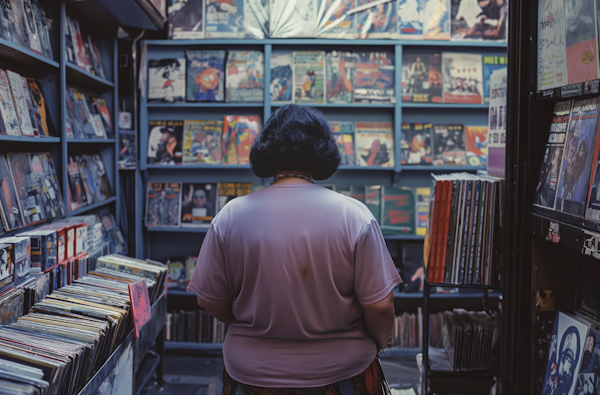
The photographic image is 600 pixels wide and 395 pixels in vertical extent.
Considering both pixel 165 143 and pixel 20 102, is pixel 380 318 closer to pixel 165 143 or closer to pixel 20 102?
pixel 20 102

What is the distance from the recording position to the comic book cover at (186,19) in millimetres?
3477

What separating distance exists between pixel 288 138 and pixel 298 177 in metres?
0.11

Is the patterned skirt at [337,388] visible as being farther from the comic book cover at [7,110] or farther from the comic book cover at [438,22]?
the comic book cover at [438,22]

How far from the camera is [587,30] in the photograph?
3.72 ft

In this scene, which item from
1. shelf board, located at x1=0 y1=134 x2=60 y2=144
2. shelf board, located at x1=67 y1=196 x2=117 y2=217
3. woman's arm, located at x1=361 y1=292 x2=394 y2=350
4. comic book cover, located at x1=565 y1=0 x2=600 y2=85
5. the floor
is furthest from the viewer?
the floor

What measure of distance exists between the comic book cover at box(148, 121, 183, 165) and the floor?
145 cm

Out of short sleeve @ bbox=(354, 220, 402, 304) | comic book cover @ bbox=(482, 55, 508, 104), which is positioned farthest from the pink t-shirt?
comic book cover @ bbox=(482, 55, 508, 104)

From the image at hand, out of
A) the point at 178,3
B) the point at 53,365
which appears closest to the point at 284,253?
the point at 53,365

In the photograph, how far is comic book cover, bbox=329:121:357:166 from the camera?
3.55 m

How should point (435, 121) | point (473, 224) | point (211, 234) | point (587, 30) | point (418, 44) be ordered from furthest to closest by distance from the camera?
1. point (435, 121)
2. point (418, 44)
3. point (473, 224)
4. point (211, 234)
5. point (587, 30)

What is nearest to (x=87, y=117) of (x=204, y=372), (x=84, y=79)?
(x=84, y=79)

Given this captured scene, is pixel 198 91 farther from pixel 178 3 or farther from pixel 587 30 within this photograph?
pixel 587 30

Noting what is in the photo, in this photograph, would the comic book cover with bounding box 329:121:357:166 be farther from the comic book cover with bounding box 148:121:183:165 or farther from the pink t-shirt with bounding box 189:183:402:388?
the pink t-shirt with bounding box 189:183:402:388

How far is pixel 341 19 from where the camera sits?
3.42 m
